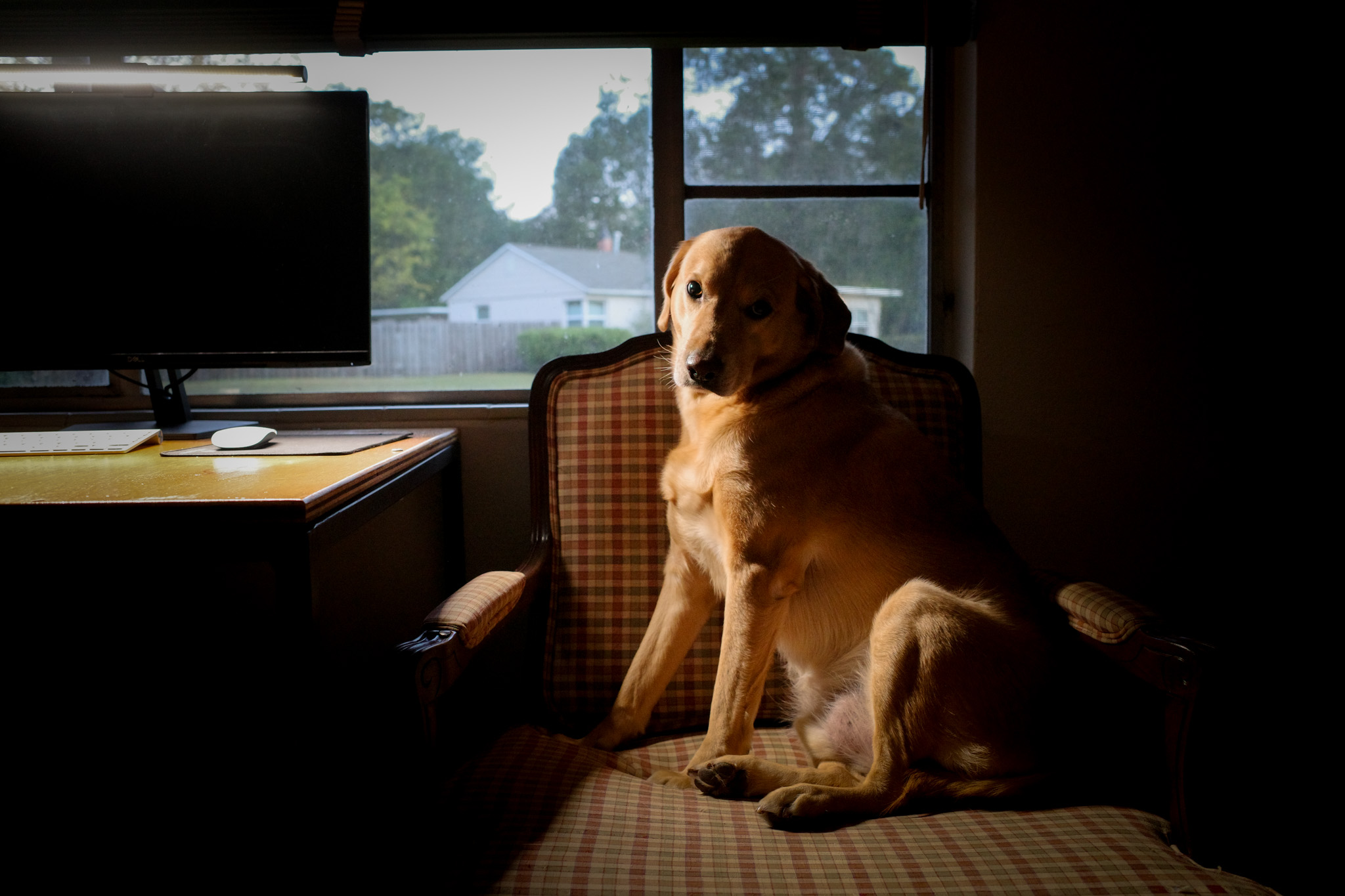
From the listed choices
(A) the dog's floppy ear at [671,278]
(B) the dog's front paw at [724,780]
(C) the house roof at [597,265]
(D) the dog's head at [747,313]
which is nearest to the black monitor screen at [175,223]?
(C) the house roof at [597,265]

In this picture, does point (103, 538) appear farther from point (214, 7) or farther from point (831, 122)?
point (831, 122)

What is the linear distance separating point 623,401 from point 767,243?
0.49 meters

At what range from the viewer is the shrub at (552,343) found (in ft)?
7.37

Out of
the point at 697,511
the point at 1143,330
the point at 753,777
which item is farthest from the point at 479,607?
the point at 1143,330

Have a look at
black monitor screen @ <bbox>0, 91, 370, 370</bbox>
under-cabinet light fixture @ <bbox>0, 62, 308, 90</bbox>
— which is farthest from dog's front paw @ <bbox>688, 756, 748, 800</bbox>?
under-cabinet light fixture @ <bbox>0, 62, 308, 90</bbox>

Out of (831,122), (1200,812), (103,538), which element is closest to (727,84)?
(831,122)

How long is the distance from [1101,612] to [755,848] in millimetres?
695

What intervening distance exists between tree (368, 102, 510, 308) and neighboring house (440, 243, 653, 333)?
5cm

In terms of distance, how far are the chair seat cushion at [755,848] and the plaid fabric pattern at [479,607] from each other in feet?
0.80

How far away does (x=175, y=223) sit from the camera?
177 centimetres

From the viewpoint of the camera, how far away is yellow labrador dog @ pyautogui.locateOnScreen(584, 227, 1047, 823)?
3.85 feet

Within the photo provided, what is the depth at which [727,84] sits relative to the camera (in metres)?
2.12

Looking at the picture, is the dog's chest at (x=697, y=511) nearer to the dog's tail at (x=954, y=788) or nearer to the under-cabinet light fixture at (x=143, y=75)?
the dog's tail at (x=954, y=788)

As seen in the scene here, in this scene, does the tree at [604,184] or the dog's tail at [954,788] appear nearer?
the dog's tail at [954,788]
